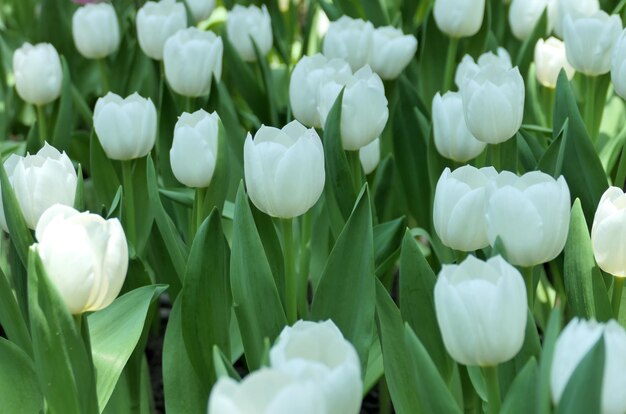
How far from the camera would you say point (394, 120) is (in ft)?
5.84

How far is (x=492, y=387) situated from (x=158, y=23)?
1.18 meters

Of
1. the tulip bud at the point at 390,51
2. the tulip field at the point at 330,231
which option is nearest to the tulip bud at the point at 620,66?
the tulip field at the point at 330,231

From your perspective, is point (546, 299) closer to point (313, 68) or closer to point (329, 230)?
point (329, 230)

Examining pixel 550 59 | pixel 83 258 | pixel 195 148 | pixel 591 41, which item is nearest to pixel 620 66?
pixel 591 41

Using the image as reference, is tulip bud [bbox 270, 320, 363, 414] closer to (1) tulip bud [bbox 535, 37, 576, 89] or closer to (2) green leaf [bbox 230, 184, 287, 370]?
(2) green leaf [bbox 230, 184, 287, 370]

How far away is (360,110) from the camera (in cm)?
134

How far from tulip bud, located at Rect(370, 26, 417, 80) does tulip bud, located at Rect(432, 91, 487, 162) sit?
0.34 metres

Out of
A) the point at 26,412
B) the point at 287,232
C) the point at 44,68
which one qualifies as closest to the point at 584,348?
the point at 287,232

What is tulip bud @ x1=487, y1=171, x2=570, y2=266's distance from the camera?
39.2 inches

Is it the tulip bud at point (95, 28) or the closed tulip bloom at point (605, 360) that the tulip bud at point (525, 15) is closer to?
the tulip bud at point (95, 28)

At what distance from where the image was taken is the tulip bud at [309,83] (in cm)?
146

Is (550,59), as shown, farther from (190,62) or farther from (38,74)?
(38,74)

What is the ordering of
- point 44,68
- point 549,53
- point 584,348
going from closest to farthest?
point 584,348, point 549,53, point 44,68

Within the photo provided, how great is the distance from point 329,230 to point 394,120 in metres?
0.28
